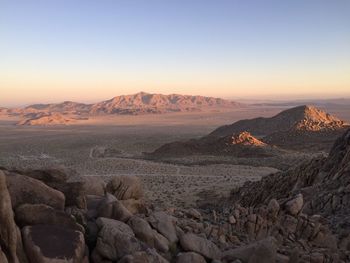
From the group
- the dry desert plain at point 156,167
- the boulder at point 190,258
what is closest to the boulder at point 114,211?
the boulder at point 190,258

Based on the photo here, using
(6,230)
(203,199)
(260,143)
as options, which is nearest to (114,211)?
(6,230)

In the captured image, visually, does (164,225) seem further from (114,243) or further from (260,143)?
(260,143)

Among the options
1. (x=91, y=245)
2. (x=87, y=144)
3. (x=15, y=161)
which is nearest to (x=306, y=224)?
(x=91, y=245)

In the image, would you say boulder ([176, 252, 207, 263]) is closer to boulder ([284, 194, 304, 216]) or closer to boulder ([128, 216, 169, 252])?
boulder ([128, 216, 169, 252])

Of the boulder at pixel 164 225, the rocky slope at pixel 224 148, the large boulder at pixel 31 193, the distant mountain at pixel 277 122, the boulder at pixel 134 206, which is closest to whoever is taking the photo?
the large boulder at pixel 31 193

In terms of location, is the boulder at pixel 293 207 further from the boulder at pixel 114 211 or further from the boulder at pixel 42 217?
the boulder at pixel 42 217

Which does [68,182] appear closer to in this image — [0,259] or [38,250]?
[38,250]

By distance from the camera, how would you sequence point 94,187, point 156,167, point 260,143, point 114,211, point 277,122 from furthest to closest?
point 277,122, point 260,143, point 156,167, point 94,187, point 114,211
